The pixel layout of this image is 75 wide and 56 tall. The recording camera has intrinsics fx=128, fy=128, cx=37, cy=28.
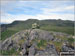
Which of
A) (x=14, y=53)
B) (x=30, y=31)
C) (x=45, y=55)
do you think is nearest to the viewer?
(x=45, y=55)

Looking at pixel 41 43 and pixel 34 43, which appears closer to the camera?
pixel 41 43

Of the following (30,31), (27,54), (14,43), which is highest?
(30,31)

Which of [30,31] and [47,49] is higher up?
[30,31]

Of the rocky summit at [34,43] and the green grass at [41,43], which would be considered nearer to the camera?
the rocky summit at [34,43]

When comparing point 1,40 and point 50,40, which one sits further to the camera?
point 1,40

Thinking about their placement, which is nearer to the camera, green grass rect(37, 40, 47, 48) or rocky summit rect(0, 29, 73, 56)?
rocky summit rect(0, 29, 73, 56)

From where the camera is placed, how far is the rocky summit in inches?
610

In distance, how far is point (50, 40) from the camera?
16703 millimetres

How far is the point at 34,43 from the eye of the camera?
16.2 metres

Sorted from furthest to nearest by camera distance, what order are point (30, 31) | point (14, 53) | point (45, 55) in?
point (30, 31) → point (14, 53) → point (45, 55)

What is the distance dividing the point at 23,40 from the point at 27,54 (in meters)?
1.97

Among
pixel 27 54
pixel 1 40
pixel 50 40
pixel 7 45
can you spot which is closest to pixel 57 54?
pixel 50 40

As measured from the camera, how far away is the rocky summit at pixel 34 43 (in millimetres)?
15484

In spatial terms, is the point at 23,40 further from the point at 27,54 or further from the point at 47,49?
the point at 47,49
